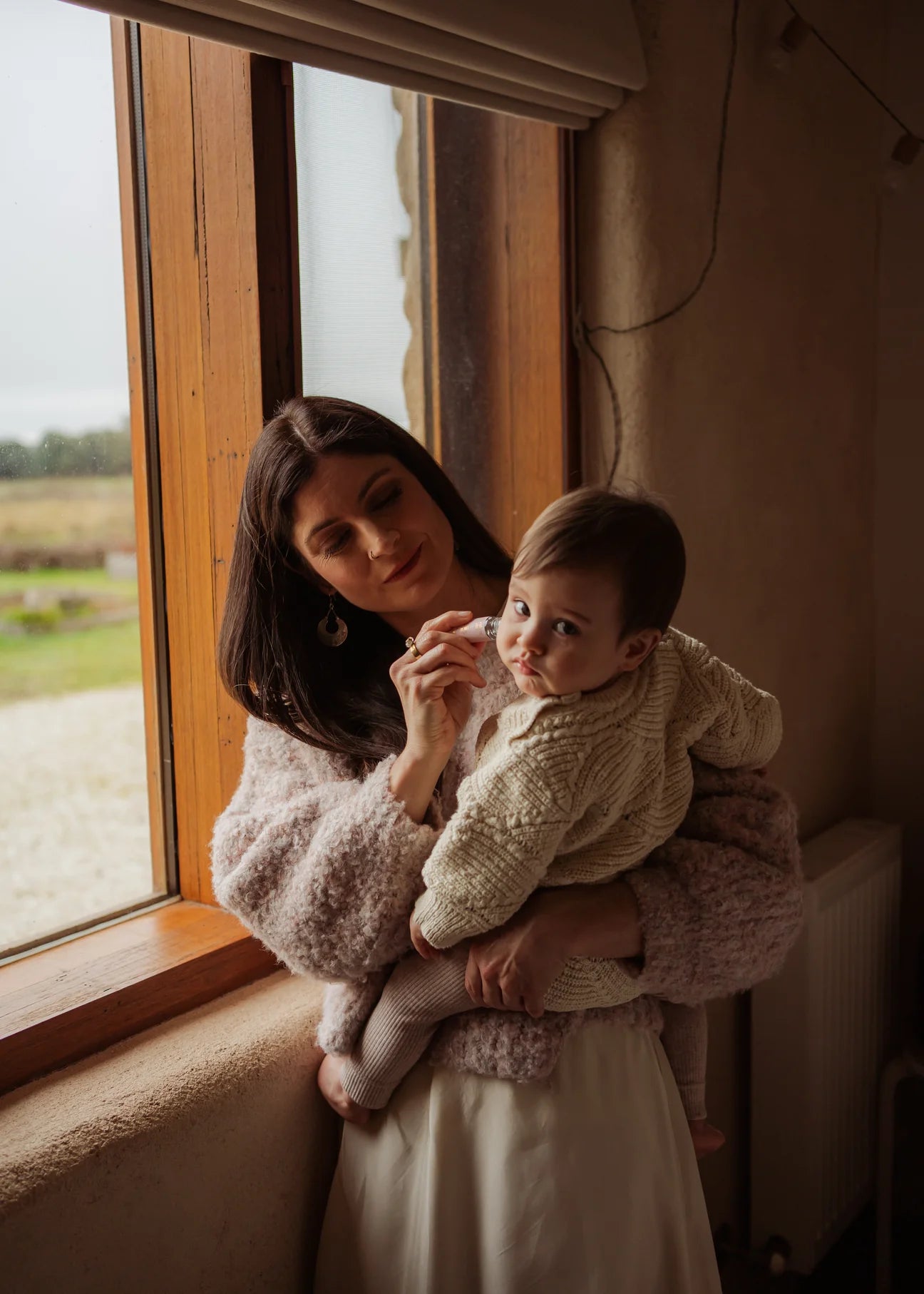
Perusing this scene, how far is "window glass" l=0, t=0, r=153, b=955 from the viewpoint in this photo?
133 centimetres

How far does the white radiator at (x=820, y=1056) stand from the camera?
2.04 meters

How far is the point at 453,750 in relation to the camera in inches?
50.8

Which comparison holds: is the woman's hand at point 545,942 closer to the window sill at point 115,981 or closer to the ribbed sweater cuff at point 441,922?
the ribbed sweater cuff at point 441,922

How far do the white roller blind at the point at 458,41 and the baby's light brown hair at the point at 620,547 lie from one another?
2.09 feet

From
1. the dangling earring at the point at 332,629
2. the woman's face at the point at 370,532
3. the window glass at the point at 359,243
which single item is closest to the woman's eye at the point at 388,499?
the woman's face at the point at 370,532

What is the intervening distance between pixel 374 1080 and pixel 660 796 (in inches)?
18.6

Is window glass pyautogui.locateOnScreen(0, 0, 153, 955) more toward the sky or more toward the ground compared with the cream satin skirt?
more toward the sky

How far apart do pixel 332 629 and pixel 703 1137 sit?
31.3 inches

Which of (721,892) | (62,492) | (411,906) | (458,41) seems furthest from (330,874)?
(458,41)

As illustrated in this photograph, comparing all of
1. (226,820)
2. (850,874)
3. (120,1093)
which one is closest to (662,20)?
(226,820)

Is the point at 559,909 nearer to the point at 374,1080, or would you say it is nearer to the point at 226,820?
the point at 374,1080

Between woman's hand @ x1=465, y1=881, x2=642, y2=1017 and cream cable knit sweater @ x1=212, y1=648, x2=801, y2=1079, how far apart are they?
1.3 inches

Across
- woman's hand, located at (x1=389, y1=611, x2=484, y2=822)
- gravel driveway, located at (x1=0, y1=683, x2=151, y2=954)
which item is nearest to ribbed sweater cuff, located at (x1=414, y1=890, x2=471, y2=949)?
woman's hand, located at (x1=389, y1=611, x2=484, y2=822)

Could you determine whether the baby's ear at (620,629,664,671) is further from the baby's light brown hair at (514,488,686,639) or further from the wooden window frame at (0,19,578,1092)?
the wooden window frame at (0,19,578,1092)
